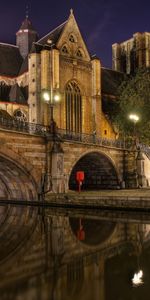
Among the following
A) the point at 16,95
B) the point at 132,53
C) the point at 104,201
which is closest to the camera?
the point at 104,201

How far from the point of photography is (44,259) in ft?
36.3

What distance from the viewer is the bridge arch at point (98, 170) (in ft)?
104

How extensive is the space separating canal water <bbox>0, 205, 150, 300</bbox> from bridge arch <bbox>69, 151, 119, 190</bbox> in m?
12.1

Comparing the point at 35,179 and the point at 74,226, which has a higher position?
the point at 35,179

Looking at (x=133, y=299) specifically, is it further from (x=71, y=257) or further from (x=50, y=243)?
(x=50, y=243)

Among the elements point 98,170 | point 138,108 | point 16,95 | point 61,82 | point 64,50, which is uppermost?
point 64,50

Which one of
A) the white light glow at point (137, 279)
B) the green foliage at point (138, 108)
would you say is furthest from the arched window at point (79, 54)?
the white light glow at point (137, 279)

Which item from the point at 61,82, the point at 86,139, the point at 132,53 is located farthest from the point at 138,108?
the point at 132,53

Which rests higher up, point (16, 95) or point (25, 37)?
point (25, 37)

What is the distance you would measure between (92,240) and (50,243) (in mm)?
1574

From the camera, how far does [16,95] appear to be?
42.6 m

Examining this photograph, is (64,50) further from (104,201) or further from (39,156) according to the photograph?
(104,201)

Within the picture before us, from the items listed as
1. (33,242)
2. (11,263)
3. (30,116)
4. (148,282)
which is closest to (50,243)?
(33,242)

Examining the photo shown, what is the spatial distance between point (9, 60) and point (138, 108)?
1932 centimetres
